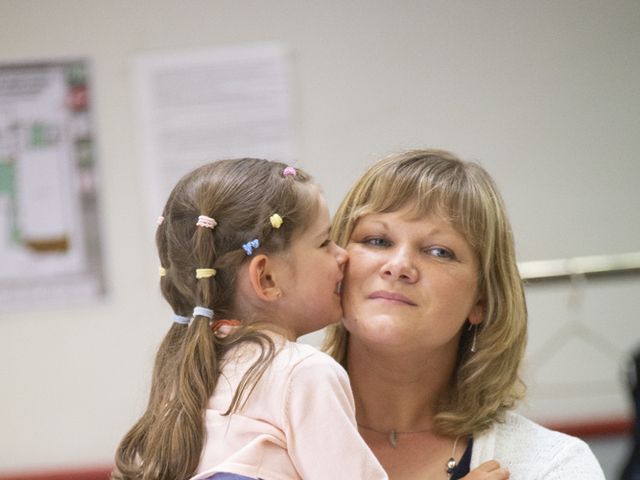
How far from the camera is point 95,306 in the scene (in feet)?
9.80

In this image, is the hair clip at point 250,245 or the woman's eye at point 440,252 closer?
the hair clip at point 250,245

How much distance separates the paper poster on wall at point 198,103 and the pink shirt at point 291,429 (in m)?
1.74

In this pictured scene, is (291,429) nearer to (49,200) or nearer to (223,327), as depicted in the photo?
(223,327)

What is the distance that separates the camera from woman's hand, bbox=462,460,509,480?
4.82 feet

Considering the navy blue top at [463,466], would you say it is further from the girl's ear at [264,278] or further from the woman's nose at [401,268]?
the girl's ear at [264,278]

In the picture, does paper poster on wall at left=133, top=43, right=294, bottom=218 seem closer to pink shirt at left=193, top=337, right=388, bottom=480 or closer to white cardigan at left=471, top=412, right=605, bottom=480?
white cardigan at left=471, top=412, right=605, bottom=480

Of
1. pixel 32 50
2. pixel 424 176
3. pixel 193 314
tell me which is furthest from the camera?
pixel 32 50

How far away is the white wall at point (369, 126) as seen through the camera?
296 centimetres

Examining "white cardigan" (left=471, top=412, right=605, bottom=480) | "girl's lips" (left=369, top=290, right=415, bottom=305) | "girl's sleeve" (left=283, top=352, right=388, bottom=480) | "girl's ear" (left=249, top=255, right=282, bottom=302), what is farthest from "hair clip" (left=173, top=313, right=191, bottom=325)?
"white cardigan" (left=471, top=412, right=605, bottom=480)

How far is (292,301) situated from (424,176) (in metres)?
0.38

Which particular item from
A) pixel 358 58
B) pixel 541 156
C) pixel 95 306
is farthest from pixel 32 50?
pixel 541 156

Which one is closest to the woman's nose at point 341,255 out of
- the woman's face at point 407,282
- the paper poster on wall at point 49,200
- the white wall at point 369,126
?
the woman's face at point 407,282

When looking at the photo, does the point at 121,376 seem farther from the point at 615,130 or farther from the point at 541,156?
the point at 615,130

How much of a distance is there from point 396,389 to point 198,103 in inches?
61.1
